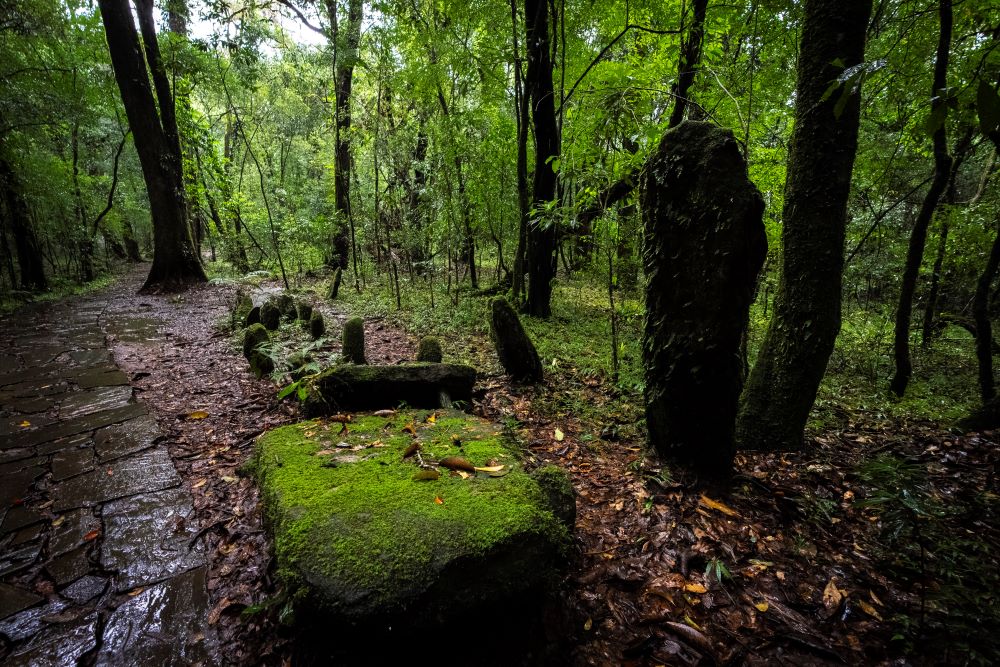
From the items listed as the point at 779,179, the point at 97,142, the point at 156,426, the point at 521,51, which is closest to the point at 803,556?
the point at 156,426

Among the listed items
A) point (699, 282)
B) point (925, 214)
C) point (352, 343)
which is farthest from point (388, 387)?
point (925, 214)

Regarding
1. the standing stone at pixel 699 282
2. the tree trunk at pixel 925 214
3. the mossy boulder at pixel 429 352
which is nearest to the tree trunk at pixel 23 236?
the mossy boulder at pixel 429 352

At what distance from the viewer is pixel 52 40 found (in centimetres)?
1059

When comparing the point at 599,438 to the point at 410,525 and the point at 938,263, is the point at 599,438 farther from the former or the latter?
the point at 938,263

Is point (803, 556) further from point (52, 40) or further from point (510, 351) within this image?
point (52, 40)

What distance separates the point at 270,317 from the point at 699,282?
6.88 metres

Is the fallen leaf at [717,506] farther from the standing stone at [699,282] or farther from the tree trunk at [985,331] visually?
the tree trunk at [985,331]

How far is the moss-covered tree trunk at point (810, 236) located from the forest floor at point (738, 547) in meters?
0.48

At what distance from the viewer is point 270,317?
7105 mm

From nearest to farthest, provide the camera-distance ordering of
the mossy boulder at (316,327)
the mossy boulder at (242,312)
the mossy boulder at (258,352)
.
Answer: the mossy boulder at (258,352), the mossy boulder at (316,327), the mossy boulder at (242,312)

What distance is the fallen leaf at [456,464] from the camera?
2.63 meters

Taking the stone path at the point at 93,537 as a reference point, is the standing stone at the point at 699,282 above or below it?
above

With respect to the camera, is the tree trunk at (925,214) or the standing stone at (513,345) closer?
the tree trunk at (925,214)

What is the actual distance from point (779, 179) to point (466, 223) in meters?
5.67
